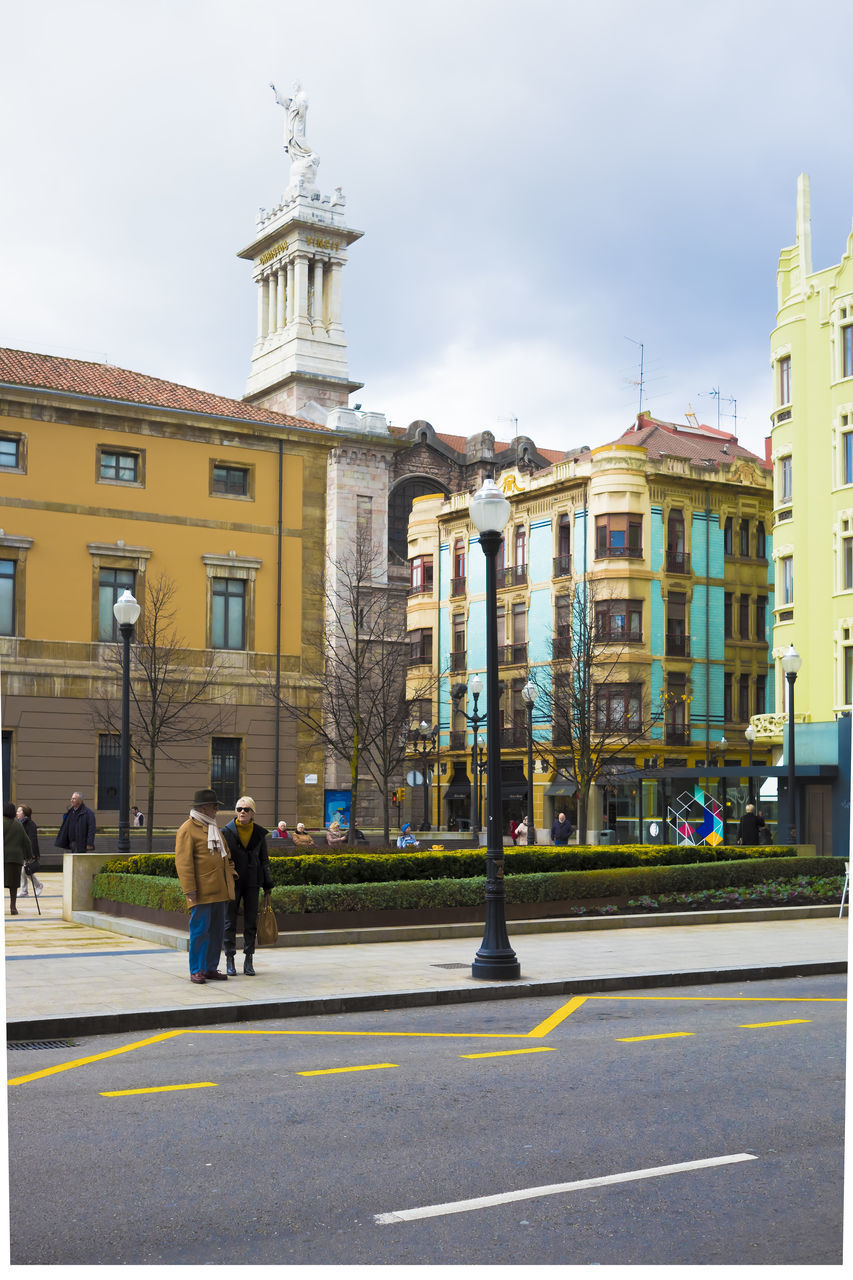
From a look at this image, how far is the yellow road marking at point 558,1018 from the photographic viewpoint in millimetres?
11062

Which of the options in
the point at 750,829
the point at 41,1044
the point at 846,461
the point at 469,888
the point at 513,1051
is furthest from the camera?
the point at 846,461

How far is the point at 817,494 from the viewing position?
44.6m

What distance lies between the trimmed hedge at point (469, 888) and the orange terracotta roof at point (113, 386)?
2144 cm

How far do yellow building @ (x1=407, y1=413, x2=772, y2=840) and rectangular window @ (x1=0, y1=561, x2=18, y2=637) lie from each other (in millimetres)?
24737

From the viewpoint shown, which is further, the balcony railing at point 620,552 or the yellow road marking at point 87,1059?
the balcony railing at point 620,552

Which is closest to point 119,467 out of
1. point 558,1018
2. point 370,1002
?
point 370,1002

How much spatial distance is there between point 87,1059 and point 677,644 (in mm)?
52940

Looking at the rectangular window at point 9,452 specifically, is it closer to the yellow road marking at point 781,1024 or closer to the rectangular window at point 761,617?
the yellow road marking at point 781,1024

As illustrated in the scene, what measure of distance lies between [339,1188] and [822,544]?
1600 inches

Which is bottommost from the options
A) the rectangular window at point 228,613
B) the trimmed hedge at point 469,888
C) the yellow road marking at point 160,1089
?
the yellow road marking at point 160,1089

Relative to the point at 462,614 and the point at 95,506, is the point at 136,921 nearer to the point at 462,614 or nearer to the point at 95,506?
the point at 95,506

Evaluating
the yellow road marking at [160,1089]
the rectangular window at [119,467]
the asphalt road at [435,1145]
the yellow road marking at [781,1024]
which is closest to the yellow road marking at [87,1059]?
the asphalt road at [435,1145]

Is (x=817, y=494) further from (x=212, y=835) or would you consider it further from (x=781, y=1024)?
(x=781, y=1024)

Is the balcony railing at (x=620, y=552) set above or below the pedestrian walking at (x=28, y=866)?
above
